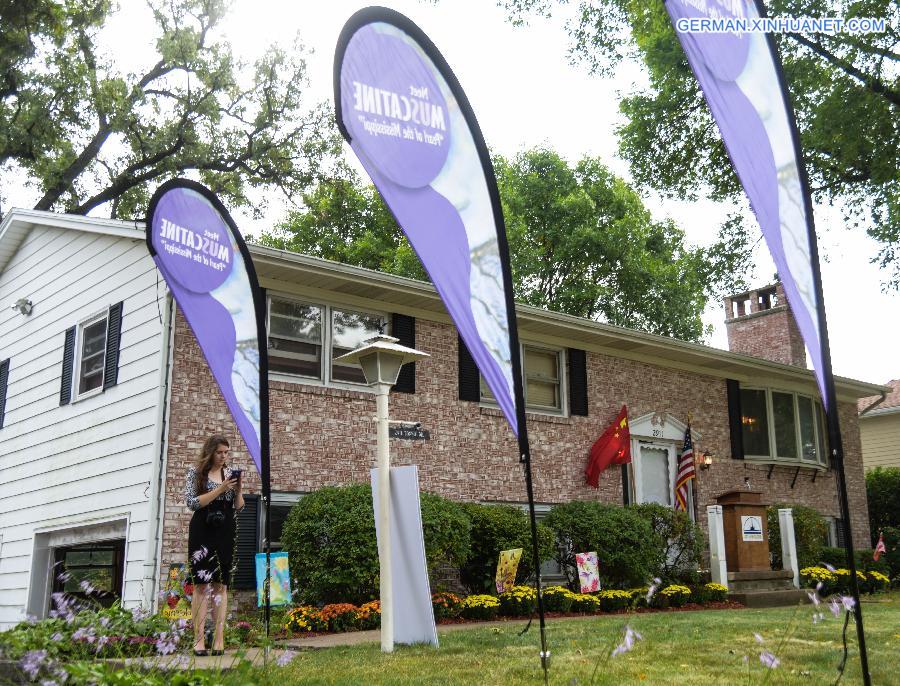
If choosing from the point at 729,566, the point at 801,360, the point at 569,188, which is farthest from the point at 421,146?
the point at 569,188

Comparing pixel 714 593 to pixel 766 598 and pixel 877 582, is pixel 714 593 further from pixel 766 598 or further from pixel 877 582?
pixel 877 582

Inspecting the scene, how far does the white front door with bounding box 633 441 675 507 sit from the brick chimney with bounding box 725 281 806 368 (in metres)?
5.29

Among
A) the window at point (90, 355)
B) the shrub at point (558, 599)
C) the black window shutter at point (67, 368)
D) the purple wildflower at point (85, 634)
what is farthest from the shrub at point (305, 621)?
the black window shutter at point (67, 368)

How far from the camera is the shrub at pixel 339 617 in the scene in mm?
10039

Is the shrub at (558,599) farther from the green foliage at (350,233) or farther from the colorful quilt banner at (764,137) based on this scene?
the green foliage at (350,233)

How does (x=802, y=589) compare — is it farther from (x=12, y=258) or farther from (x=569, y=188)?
(x=569, y=188)

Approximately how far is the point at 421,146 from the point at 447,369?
8.17m

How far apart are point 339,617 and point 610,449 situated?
668cm

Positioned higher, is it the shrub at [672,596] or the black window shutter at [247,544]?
the black window shutter at [247,544]

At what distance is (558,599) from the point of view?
12242mm

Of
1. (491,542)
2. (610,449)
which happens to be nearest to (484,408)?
(491,542)

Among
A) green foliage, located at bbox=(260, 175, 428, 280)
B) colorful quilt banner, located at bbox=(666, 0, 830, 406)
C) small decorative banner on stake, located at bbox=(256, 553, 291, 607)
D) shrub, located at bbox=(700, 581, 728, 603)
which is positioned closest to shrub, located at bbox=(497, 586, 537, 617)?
small decorative banner on stake, located at bbox=(256, 553, 291, 607)

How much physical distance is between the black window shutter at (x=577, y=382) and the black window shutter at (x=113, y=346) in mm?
7271

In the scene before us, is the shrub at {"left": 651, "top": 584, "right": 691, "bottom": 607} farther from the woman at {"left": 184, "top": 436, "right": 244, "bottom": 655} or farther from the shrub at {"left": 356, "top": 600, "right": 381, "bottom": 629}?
the woman at {"left": 184, "top": 436, "right": 244, "bottom": 655}
